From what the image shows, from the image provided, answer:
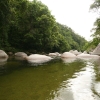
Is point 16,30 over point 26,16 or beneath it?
beneath

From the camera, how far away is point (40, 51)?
38125 millimetres

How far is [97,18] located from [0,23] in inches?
518

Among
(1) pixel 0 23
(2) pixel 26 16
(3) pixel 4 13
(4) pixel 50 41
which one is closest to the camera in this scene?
(3) pixel 4 13

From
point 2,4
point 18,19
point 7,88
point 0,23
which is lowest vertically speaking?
point 7,88

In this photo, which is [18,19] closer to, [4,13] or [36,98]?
[4,13]

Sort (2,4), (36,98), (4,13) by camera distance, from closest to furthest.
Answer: (36,98)
(2,4)
(4,13)

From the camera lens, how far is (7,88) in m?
5.33

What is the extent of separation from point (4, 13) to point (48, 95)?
11.4 m

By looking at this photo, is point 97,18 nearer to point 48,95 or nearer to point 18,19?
point 18,19

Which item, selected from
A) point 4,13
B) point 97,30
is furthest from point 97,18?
point 4,13

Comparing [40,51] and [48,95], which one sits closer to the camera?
[48,95]

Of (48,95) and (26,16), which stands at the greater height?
(26,16)

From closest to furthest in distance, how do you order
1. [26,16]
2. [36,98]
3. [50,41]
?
[36,98], [26,16], [50,41]

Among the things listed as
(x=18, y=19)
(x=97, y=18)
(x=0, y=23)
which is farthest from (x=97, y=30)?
(x=18, y=19)
